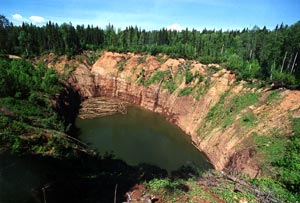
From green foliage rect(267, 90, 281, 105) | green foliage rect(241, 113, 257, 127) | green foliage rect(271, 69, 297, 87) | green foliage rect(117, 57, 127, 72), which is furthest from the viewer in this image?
green foliage rect(117, 57, 127, 72)

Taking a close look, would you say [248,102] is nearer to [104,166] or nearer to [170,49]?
[104,166]

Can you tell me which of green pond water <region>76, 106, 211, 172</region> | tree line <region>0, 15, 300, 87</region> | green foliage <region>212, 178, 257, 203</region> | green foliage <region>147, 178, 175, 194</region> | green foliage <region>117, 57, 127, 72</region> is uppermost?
tree line <region>0, 15, 300, 87</region>

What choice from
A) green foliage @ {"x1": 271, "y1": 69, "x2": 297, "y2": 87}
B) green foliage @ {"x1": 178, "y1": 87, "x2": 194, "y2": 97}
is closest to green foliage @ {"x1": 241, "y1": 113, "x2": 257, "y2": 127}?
green foliage @ {"x1": 271, "y1": 69, "x2": 297, "y2": 87}

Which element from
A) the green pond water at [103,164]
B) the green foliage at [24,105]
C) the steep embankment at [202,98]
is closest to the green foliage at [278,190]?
the steep embankment at [202,98]

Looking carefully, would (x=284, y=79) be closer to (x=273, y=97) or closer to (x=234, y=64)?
(x=273, y=97)

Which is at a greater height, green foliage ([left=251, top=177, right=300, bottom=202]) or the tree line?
the tree line

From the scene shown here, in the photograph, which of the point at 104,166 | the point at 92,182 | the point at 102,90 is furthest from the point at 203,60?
the point at 92,182

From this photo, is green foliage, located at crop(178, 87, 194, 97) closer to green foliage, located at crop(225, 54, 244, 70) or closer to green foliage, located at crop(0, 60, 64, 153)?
green foliage, located at crop(225, 54, 244, 70)
